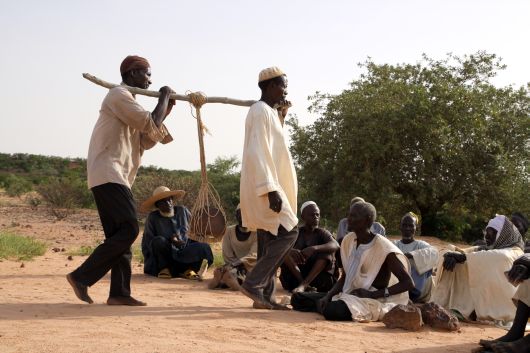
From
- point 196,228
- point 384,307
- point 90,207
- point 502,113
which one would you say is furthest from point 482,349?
point 90,207

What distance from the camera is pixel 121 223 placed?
6.36 meters

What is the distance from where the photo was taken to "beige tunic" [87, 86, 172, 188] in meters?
6.37

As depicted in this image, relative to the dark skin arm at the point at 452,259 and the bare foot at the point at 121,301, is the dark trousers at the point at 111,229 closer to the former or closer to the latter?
the bare foot at the point at 121,301

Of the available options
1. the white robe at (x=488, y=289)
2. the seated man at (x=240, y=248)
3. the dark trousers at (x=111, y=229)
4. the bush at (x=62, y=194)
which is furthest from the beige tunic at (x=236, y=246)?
the bush at (x=62, y=194)

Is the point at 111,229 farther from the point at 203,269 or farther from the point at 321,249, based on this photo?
the point at 203,269

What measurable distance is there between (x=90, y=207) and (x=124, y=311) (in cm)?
2364

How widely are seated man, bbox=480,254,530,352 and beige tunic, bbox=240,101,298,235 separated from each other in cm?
214

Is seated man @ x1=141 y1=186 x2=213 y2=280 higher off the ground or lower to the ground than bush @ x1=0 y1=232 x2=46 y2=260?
higher

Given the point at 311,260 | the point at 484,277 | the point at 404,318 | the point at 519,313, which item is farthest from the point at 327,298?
the point at 519,313

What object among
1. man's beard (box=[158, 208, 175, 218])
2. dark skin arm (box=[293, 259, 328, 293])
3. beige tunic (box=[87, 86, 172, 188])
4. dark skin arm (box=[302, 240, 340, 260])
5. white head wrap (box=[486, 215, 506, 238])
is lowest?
dark skin arm (box=[293, 259, 328, 293])

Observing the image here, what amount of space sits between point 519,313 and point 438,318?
119 cm

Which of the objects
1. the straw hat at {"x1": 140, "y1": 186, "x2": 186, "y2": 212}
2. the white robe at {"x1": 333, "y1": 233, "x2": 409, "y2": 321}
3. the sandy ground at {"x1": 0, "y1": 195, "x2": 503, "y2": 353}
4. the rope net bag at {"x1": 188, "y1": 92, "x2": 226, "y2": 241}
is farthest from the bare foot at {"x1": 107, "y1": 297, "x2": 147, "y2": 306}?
the straw hat at {"x1": 140, "y1": 186, "x2": 186, "y2": 212}

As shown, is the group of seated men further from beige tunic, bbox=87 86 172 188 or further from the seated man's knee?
beige tunic, bbox=87 86 172 188

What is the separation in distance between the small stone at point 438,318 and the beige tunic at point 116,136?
111 inches
